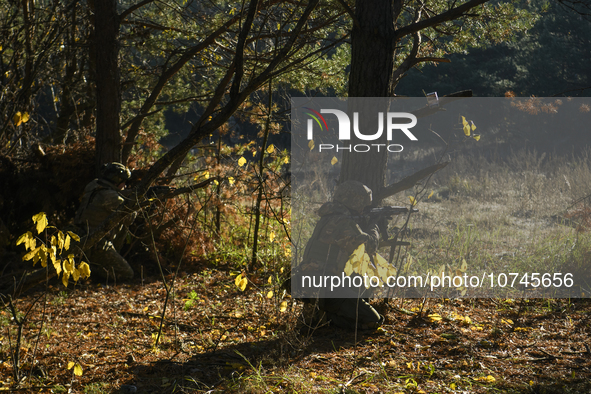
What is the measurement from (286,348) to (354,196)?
1329mm

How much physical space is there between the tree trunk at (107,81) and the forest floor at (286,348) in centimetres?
176

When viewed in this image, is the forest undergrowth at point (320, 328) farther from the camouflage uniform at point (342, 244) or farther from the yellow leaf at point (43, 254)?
the yellow leaf at point (43, 254)

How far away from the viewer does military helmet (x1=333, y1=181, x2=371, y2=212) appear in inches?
151

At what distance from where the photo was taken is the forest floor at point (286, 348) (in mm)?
3010

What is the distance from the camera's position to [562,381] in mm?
3066

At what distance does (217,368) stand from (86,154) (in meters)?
3.78

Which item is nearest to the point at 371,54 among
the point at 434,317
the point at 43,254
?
the point at 434,317

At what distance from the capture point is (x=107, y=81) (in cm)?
536

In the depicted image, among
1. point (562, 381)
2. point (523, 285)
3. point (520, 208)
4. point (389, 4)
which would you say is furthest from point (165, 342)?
point (520, 208)

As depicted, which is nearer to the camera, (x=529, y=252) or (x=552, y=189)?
(x=529, y=252)

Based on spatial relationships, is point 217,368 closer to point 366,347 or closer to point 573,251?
point 366,347

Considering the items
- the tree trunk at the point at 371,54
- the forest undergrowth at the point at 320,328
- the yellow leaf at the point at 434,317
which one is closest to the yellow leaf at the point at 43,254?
the forest undergrowth at the point at 320,328

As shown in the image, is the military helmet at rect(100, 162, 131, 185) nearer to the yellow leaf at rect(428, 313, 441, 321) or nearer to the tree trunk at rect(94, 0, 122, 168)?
the tree trunk at rect(94, 0, 122, 168)

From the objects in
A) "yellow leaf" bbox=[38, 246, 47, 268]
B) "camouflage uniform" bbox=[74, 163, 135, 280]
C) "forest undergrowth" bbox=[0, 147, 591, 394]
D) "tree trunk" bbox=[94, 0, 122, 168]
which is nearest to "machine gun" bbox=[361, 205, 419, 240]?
"forest undergrowth" bbox=[0, 147, 591, 394]
